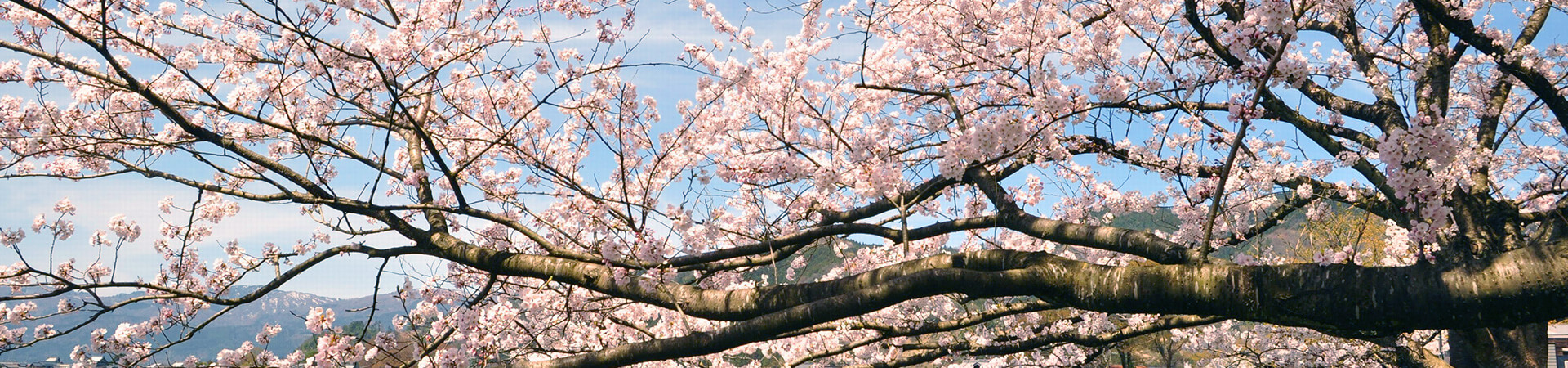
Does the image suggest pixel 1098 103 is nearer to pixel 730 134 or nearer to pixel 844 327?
pixel 844 327

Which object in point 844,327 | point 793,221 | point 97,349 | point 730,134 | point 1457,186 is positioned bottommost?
point 97,349

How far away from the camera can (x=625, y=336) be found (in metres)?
8.97

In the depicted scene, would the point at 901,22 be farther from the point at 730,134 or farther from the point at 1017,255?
the point at 1017,255

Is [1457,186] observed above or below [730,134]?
below

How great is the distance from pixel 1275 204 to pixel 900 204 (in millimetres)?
4796

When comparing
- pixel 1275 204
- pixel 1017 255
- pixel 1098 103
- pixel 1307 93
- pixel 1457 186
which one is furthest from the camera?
pixel 1275 204

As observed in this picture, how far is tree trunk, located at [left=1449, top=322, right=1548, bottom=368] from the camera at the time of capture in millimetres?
6883

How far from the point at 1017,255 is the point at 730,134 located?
433cm

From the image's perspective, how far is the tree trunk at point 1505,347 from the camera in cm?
688

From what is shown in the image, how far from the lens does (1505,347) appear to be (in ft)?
22.7

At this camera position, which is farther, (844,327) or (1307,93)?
(1307,93)

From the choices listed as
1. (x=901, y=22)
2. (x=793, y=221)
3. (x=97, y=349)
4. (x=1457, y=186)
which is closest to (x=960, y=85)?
(x=901, y=22)

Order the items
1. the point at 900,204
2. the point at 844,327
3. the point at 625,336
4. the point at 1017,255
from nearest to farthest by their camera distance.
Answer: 1. the point at 1017,255
2. the point at 900,204
3. the point at 844,327
4. the point at 625,336

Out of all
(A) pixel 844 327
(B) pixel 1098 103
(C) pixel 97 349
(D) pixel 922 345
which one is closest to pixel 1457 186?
(B) pixel 1098 103
